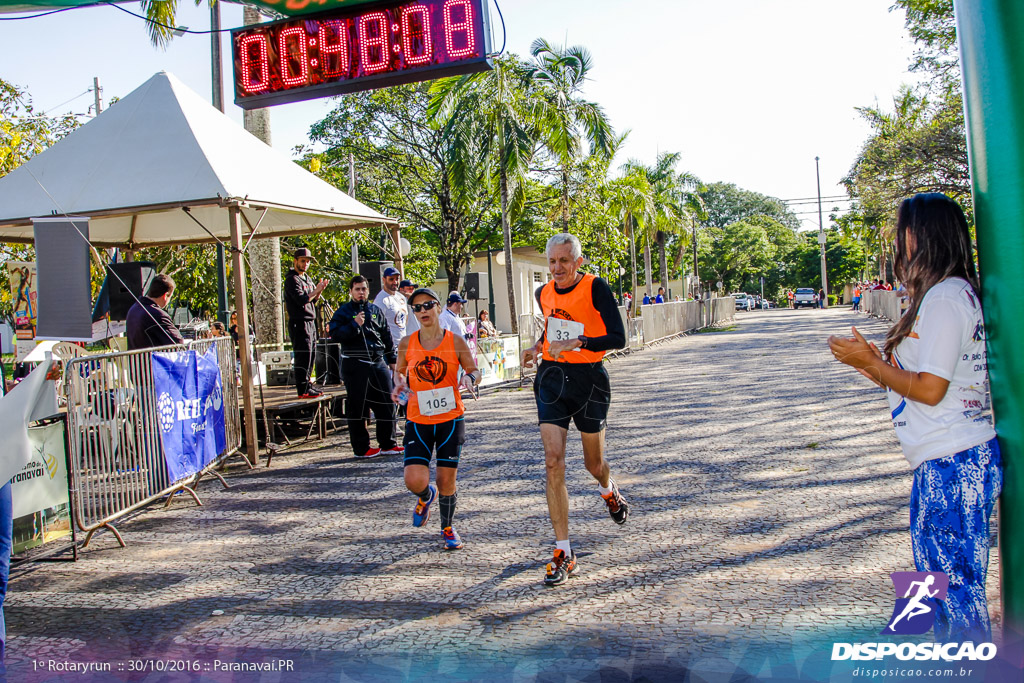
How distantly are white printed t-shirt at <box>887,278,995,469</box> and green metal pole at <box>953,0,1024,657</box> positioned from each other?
0.21ft

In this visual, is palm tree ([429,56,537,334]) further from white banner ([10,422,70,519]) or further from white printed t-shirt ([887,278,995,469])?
white printed t-shirt ([887,278,995,469])

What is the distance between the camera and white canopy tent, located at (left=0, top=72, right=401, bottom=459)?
8.99 metres

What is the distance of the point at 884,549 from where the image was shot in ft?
16.3

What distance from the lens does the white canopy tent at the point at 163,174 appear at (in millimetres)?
8992

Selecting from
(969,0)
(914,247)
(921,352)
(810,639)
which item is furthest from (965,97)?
(810,639)

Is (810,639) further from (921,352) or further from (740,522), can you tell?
(740,522)

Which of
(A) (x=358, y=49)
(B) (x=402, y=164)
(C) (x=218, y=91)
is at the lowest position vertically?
(A) (x=358, y=49)

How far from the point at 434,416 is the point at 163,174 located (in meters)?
5.34

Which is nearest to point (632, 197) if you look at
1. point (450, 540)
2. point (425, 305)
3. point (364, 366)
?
point (364, 366)

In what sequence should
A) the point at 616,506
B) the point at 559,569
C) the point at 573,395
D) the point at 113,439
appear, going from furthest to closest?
1. the point at 113,439
2. the point at 616,506
3. the point at 573,395
4. the point at 559,569

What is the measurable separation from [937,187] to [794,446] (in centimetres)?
1911

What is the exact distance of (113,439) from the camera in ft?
20.8
